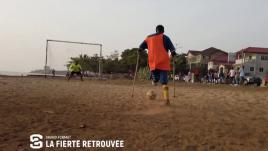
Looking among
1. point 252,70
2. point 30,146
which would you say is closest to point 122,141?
point 30,146

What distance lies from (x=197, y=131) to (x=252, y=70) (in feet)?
241

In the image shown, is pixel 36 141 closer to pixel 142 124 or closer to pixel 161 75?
pixel 142 124

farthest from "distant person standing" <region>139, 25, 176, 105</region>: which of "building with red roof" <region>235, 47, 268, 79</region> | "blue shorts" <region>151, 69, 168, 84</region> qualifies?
"building with red roof" <region>235, 47, 268, 79</region>

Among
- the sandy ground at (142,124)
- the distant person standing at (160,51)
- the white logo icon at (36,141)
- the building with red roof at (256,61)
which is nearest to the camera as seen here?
the white logo icon at (36,141)

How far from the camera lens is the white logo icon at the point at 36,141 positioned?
4586 millimetres

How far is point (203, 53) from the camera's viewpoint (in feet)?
319

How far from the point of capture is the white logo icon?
4.59 meters

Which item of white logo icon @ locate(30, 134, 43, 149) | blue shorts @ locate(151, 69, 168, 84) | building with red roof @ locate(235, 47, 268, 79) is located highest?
building with red roof @ locate(235, 47, 268, 79)

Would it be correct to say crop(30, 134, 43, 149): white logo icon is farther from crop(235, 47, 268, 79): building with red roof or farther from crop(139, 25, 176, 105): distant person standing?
crop(235, 47, 268, 79): building with red roof

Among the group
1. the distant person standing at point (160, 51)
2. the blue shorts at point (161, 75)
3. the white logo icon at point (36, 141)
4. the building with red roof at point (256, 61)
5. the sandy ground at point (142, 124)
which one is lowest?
the white logo icon at point (36, 141)

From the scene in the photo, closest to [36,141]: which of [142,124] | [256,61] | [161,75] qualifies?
[142,124]

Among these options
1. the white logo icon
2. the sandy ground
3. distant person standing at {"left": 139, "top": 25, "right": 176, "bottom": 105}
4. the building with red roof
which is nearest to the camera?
the white logo icon

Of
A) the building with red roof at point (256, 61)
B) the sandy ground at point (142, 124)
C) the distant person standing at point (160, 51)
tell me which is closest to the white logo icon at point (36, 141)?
the sandy ground at point (142, 124)

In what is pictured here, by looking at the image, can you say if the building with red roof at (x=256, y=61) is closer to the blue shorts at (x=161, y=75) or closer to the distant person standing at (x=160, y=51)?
the blue shorts at (x=161, y=75)
